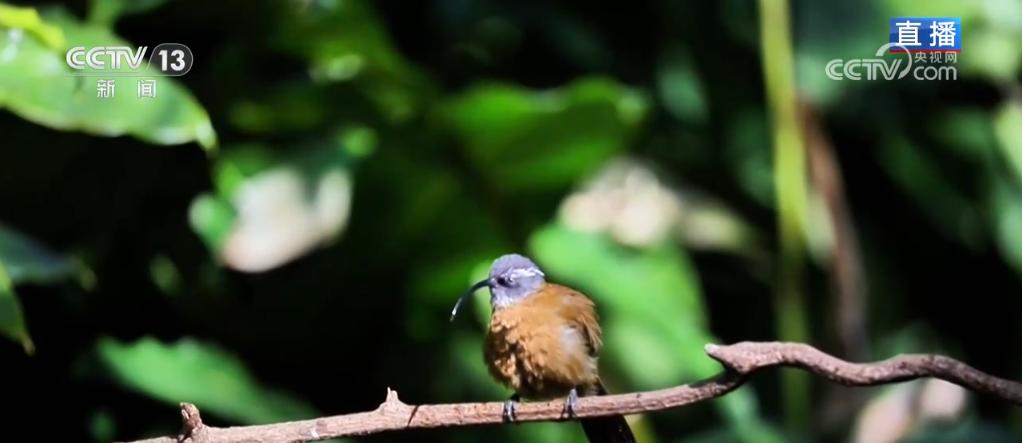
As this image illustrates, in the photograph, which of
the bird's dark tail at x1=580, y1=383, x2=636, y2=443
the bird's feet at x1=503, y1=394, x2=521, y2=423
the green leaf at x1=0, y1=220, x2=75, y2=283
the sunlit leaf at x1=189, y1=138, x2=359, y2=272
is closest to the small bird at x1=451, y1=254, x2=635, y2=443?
the bird's dark tail at x1=580, y1=383, x2=636, y2=443

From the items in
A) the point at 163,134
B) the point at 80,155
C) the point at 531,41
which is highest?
the point at 531,41

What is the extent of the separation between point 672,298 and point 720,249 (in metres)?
0.56

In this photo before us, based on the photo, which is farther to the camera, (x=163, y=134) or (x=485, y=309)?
(x=485, y=309)

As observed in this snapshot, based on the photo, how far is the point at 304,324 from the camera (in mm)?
3596

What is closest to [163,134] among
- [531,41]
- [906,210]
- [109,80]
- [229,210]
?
[109,80]

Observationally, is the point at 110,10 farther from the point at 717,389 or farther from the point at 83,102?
the point at 717,389

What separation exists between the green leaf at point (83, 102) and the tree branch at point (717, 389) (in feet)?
3.19

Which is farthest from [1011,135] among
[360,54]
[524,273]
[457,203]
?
[524,273]

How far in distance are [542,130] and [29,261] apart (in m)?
1.18

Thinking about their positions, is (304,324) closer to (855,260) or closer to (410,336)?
(410,336)

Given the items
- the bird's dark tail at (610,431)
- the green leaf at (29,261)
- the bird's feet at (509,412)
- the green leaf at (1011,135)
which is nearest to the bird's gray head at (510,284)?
the bird's dark tail at (610,431)

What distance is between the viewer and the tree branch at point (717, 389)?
1711 millimetres

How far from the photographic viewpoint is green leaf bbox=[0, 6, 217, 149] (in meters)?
2.70

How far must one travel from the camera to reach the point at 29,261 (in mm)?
2936
